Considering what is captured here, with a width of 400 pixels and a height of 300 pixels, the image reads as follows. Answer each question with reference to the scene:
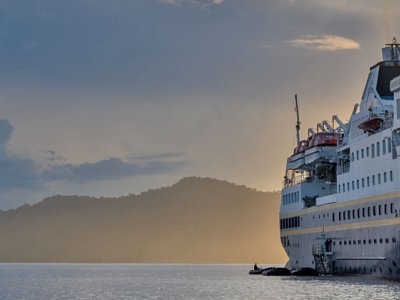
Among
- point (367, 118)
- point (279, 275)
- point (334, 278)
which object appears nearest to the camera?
point (367, 118)

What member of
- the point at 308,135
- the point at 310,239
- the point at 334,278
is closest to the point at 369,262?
the point at 334,278

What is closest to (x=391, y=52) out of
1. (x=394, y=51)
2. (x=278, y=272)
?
(x=394, y=51)

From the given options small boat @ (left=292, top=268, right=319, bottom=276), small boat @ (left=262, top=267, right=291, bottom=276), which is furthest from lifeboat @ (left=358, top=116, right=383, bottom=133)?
small boat @ (left=262, top=267, right=291, bottom=276)

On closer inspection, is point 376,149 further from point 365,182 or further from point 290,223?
point 290,223

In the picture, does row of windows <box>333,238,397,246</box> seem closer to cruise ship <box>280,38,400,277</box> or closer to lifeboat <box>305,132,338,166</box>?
cruise ship <box>280,38,400,277</box>

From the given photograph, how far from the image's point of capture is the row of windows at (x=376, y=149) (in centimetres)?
8044

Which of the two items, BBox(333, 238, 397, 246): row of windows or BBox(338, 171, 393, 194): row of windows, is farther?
BBox(338, 171, 393, 194): row of windows

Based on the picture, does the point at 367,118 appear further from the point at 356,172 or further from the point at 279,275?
the point at 279,275

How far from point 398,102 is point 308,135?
126ft

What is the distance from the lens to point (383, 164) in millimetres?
81500

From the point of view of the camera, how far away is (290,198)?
116125 millimetres

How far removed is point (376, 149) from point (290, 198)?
109ft

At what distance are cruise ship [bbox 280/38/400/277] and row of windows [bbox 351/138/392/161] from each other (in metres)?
0.09

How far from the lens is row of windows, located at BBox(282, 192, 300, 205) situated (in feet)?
368
